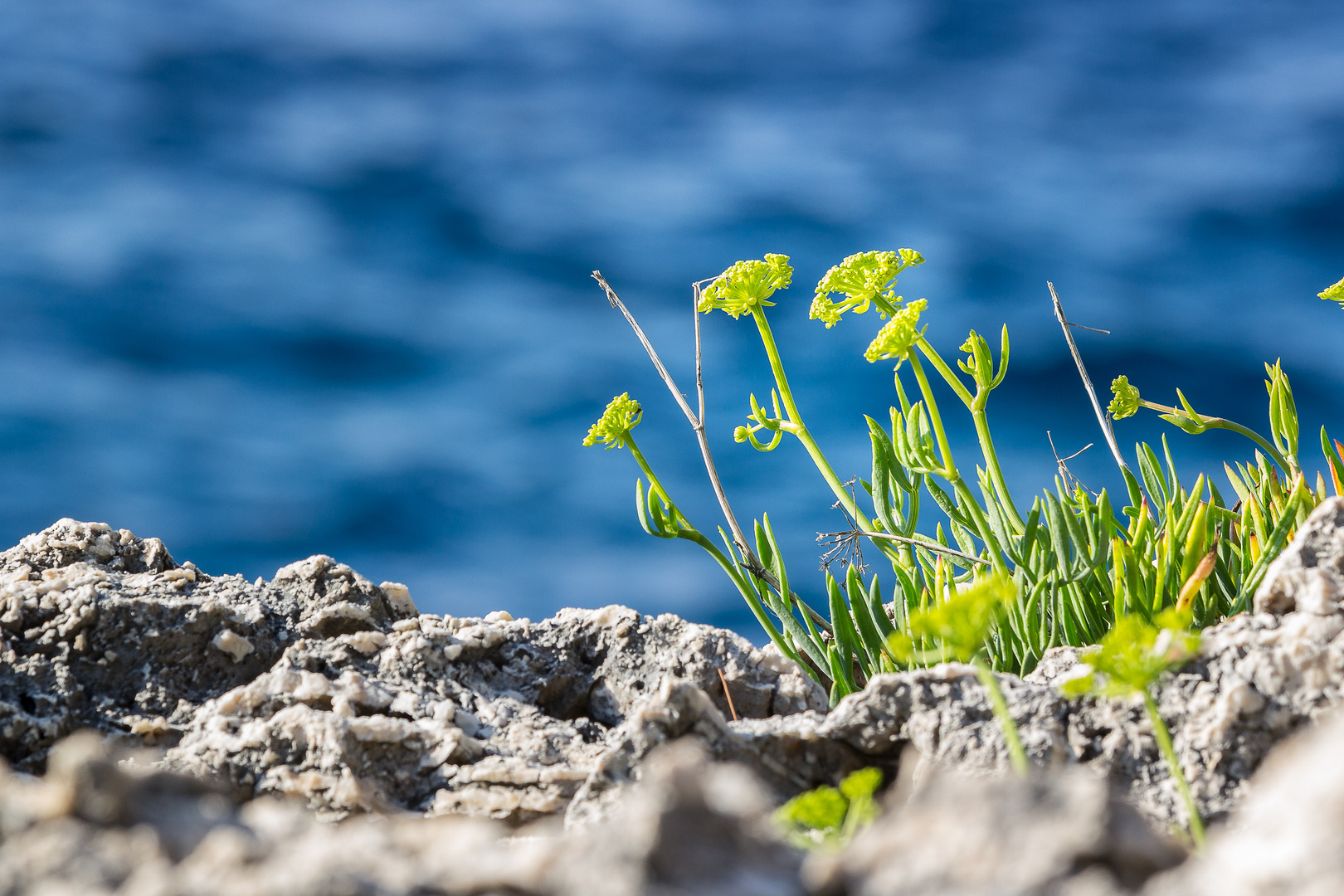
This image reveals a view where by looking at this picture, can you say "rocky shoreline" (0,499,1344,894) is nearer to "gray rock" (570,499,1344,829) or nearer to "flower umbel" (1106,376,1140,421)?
"gray rock" (570,499,1344,829)

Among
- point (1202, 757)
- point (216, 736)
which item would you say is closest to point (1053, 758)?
point (1202, 757)

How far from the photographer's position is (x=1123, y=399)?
10.6 feet

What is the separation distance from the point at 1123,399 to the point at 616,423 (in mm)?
1732

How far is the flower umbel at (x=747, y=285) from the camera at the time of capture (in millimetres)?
2846

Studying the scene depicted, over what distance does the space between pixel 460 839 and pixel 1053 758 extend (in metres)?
1.15

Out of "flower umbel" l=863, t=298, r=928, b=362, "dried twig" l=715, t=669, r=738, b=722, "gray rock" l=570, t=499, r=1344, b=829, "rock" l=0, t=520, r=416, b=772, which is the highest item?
"rock" l=0, t=520, r=416, b=772

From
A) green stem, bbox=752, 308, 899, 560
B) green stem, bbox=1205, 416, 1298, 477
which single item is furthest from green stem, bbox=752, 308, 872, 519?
green stem, bbox=1205, 416, 1298, 477

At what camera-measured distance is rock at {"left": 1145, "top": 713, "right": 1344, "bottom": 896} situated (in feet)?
2.65

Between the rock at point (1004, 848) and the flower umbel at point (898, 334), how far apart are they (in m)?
1.66

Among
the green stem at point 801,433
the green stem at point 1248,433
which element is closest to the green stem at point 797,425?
the green stem at point 801,433

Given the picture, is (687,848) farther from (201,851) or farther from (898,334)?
(898,334)

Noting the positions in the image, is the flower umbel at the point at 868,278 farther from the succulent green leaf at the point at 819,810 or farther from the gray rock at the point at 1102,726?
the succulent green leaf at the point at 819,810

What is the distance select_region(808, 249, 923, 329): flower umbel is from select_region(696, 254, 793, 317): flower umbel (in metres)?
0.16

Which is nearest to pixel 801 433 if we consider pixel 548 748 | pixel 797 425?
pixel 797 425
